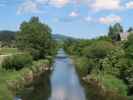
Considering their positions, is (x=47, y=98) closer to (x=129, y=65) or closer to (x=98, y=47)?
(x=129, y=65)

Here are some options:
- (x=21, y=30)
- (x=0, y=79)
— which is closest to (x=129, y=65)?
(x=0, y=79)

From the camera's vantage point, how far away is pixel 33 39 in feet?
280

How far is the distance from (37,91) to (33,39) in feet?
116

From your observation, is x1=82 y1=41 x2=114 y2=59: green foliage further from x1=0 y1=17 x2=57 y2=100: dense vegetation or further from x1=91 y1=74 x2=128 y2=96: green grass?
x1=0 y1=17 x2=57 y2=100: dense vegetation

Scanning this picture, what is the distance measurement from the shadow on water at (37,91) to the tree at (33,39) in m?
21.0

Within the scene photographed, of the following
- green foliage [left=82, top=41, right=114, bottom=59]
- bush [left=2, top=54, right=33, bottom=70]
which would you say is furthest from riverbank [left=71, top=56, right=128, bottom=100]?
bush [left=2, top=54, right=33, bottom=70]

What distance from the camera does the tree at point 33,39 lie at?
84.2 m

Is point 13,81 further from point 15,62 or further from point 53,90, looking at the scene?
point 15,62

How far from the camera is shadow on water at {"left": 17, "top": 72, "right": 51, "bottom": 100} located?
45438mm

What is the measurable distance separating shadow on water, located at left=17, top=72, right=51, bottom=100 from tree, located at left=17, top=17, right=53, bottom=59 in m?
21.0

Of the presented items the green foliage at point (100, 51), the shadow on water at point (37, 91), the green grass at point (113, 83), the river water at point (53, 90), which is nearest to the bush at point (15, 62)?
the shadow on water at point (37, 91)

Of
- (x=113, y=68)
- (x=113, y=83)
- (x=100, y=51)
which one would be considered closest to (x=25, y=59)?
(x=100, y=51)

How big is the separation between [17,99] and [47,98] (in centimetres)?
586

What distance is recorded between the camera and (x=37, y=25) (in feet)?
296
